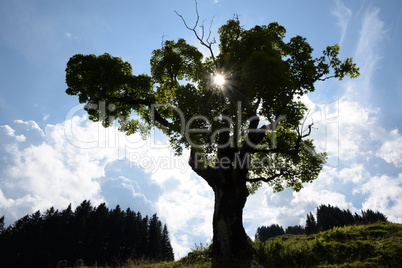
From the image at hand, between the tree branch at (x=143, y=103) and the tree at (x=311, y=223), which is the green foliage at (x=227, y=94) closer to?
the tree branch at (x=143, y=103)

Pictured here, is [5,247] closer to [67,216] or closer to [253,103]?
[67,216]

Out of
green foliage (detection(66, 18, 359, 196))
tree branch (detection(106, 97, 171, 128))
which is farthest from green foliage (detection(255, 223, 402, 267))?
tree branch (detection(106, 97, 171, 128))

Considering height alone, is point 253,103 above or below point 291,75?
below

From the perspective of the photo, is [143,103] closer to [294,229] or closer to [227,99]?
[227,99]

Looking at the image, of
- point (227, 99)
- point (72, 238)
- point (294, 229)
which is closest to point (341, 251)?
point (227, 99)

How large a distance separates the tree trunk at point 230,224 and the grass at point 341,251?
2.08 ft

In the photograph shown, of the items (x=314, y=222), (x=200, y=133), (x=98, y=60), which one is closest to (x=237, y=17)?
(x=200, y=133)

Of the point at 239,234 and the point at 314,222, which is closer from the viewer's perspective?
the point at 239,234

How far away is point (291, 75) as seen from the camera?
1168 cm

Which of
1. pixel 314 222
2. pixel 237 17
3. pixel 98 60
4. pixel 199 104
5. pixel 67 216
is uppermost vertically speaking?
pixel 237 17

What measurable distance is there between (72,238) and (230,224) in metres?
63.6

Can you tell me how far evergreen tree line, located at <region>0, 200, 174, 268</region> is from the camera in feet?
187

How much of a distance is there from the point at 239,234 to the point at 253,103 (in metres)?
6.40

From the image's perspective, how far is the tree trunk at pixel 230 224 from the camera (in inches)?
413
